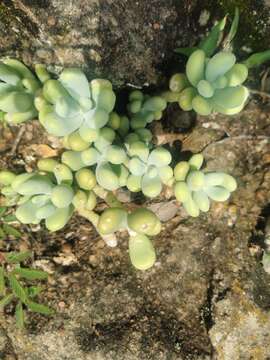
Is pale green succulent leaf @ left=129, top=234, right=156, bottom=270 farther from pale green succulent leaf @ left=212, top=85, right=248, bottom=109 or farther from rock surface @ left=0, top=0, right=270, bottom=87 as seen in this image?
rock surface @ left=0, top=0, right=270, bottom=87

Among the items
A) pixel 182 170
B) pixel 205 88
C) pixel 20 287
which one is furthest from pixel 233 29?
pixel 20 287

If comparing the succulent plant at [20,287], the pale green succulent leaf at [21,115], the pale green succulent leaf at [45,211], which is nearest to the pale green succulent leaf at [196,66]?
the pale green succulent leaf at [21,115]

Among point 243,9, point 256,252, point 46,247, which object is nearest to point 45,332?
point 46,247

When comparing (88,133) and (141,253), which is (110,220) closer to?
(141,253)

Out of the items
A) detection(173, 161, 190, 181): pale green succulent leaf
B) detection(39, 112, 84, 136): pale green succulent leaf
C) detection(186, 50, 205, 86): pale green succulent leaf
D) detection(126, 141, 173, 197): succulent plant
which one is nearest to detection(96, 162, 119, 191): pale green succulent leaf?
detection(126, 141, 173, 197): succulent plant

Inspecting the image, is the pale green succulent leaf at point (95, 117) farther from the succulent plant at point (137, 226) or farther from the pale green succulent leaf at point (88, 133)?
the succulent plant at point (137, 226)

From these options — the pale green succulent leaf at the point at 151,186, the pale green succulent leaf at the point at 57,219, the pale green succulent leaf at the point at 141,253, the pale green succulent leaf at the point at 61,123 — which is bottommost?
the pale green succulent leaf at the point at 141,253
